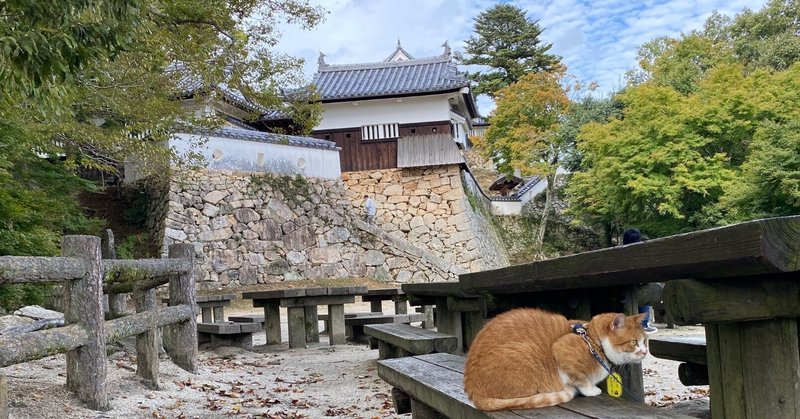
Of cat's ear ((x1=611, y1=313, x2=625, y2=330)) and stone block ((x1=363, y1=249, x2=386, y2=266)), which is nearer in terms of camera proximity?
cat's ear ((x1=611, y1=313, x2=625, y2=330))

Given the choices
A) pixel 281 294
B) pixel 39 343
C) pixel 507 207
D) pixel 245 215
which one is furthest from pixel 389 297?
pixel 507 207

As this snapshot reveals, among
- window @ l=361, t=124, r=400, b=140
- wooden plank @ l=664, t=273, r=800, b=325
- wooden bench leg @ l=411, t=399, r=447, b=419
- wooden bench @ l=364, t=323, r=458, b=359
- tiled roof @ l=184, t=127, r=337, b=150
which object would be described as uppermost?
window @ l=361, t=124, r=400, b=140

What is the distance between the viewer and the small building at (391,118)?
2156cm

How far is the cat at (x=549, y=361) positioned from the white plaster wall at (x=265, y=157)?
15.2m

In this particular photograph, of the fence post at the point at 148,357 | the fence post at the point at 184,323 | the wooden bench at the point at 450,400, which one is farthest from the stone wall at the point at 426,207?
the wooden bench at the point at 450,400

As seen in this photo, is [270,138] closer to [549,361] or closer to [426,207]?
[426,207]

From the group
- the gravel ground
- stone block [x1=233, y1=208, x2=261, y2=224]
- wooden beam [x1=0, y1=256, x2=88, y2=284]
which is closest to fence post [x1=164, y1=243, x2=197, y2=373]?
the gravel ground

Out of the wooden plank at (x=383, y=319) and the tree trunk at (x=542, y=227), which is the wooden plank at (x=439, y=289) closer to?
the wooden plank at (x=383, y=319)

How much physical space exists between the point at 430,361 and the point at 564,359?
151 cm

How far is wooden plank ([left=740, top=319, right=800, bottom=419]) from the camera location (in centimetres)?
180

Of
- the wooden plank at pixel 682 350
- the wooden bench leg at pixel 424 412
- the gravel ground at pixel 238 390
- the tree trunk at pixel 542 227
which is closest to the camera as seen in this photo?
the wooden plank at pixel 682 350

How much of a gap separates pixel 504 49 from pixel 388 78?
1433 centimetres

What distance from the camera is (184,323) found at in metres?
6.13

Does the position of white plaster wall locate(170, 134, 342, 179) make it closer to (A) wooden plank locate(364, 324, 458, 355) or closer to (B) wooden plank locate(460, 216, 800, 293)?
(A) wooden plank locate(364, 324, 458, 355)
